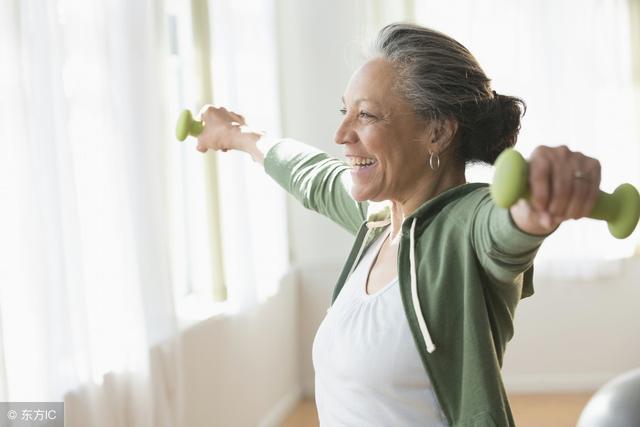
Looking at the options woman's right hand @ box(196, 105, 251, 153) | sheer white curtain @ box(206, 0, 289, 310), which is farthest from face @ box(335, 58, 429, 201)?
sheer white curtain @ box(206, 0, 289, 310)

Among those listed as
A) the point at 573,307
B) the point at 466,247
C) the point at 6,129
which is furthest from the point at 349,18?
the point at 466,247

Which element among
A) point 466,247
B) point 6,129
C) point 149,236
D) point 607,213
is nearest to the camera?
point 607,213

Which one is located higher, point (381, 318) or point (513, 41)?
point (513, 41)

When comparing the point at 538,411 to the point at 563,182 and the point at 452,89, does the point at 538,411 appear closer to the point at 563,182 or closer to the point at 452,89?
the point at 452,89

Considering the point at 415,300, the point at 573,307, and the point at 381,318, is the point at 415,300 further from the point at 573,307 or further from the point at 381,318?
the point at 573,307

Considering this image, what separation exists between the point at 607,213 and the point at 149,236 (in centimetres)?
219

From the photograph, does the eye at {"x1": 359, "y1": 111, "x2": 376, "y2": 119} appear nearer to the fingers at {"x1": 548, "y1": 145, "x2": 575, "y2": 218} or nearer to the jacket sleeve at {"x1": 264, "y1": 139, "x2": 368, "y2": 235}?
the jacket sleeve at {"x1": 264, "y1": 139, "x2": 368, "y2": 235}

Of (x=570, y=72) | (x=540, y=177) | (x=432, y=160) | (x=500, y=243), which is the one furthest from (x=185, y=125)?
(x=570, y=72)

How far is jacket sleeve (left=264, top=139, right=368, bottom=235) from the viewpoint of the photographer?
78.2 inches

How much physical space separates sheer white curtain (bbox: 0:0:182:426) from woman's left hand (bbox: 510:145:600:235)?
1636mm

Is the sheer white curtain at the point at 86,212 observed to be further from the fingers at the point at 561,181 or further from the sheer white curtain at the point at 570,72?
the sheer white curtain at the point at 570,72

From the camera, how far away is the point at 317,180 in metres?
2.05

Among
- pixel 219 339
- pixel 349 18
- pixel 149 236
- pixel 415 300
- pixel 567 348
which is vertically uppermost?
pixel 349 18

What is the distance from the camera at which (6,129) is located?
223 centimetres
